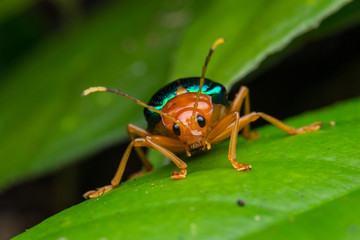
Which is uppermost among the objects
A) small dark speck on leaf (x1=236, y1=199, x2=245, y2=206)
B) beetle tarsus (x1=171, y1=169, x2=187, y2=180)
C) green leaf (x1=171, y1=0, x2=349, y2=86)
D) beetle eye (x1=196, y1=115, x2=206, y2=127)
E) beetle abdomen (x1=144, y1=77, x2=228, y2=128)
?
green leaf (x1=171, y1=0, x2=349, y2=86)

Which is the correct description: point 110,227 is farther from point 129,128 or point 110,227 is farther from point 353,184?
point 129,128

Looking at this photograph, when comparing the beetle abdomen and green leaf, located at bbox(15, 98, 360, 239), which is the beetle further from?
green leaf, located at bbox(15, 98, 360, 239)

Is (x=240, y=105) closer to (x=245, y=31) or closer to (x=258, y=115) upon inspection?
(x=258, y=115)

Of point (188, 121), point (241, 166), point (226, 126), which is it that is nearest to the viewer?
point (241, 166)

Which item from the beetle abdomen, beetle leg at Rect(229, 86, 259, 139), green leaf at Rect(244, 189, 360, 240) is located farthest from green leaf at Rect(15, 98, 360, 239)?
beetle leg at Rect(229, 86, 259, 139)

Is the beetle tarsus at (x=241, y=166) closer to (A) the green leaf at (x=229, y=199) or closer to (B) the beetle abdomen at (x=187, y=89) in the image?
(A) the green leaf at (x=229, y=199)

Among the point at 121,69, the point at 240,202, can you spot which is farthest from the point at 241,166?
the point at 121,69

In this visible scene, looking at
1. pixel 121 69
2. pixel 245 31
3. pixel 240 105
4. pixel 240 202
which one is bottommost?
pixel 240 202
